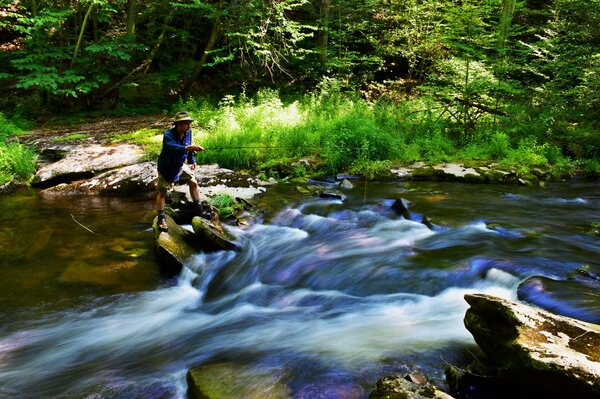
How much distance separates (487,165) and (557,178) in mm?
1697

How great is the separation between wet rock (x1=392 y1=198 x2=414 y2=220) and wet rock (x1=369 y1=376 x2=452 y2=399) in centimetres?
517

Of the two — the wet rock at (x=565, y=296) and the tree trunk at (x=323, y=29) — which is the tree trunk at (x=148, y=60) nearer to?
the tree trunk at (x=323, y=29)

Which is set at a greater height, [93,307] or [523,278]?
[523,278]

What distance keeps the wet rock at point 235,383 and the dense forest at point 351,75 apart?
313 inches

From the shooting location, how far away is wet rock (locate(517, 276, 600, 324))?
440 centimetres

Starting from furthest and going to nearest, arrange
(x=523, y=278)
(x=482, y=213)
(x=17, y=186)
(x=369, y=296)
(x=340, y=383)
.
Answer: (x=17, y=186), (x=482, y=213), (x=369, y=296), (x=523, y=278), (x=340, y=383)

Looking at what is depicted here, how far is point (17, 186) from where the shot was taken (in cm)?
1115

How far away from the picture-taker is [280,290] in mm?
6188

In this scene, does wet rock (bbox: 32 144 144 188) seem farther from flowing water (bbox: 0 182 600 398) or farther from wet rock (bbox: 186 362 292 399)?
wet rock (bbox: 186 362 292 399)

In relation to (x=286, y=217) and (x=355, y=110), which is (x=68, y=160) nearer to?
(x=286, y=217)

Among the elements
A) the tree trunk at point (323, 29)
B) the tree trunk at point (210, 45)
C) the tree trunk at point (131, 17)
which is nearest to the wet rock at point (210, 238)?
the tree trunk at point (210, 45)

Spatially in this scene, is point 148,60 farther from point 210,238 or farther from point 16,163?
point 210,238

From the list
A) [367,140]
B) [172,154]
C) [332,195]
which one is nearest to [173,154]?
[172,154]

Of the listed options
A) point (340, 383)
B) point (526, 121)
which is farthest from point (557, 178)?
point (340, 383)
